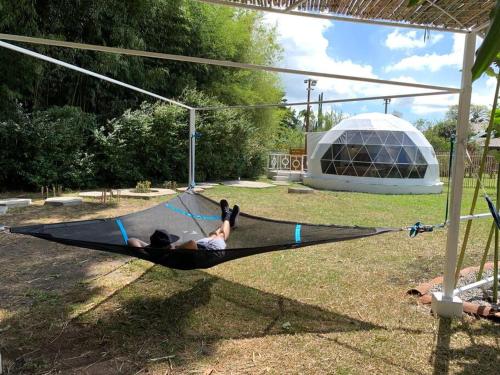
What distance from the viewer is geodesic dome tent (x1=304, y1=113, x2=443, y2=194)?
991 centimetres

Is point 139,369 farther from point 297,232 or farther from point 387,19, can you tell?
point 387,19

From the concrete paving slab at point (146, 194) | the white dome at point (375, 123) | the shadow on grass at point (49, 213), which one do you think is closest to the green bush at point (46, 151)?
the concrete paving slab at point (146, 194)

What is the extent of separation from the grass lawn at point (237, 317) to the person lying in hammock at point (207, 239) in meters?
0.37

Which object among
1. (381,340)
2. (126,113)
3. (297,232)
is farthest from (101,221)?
(126,113)

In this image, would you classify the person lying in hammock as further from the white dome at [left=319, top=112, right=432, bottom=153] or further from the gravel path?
the white dome at [left=319, top=112, right=432, bottom=153]

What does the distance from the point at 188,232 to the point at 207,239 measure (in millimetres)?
409

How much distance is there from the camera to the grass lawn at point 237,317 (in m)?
1.92

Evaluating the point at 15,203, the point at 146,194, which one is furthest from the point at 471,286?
the point at 15,203

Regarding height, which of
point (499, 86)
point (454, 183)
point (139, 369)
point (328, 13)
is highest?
point (328, 13)

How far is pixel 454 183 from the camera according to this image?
2371 mm

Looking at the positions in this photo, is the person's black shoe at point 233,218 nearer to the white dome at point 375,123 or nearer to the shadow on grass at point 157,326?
the shadow on grass at point 157,326

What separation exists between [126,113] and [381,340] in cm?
824

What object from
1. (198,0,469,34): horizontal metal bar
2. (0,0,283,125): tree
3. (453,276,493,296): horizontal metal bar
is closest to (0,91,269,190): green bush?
(0,0,283,125): tree

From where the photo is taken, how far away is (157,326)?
2.29 m
